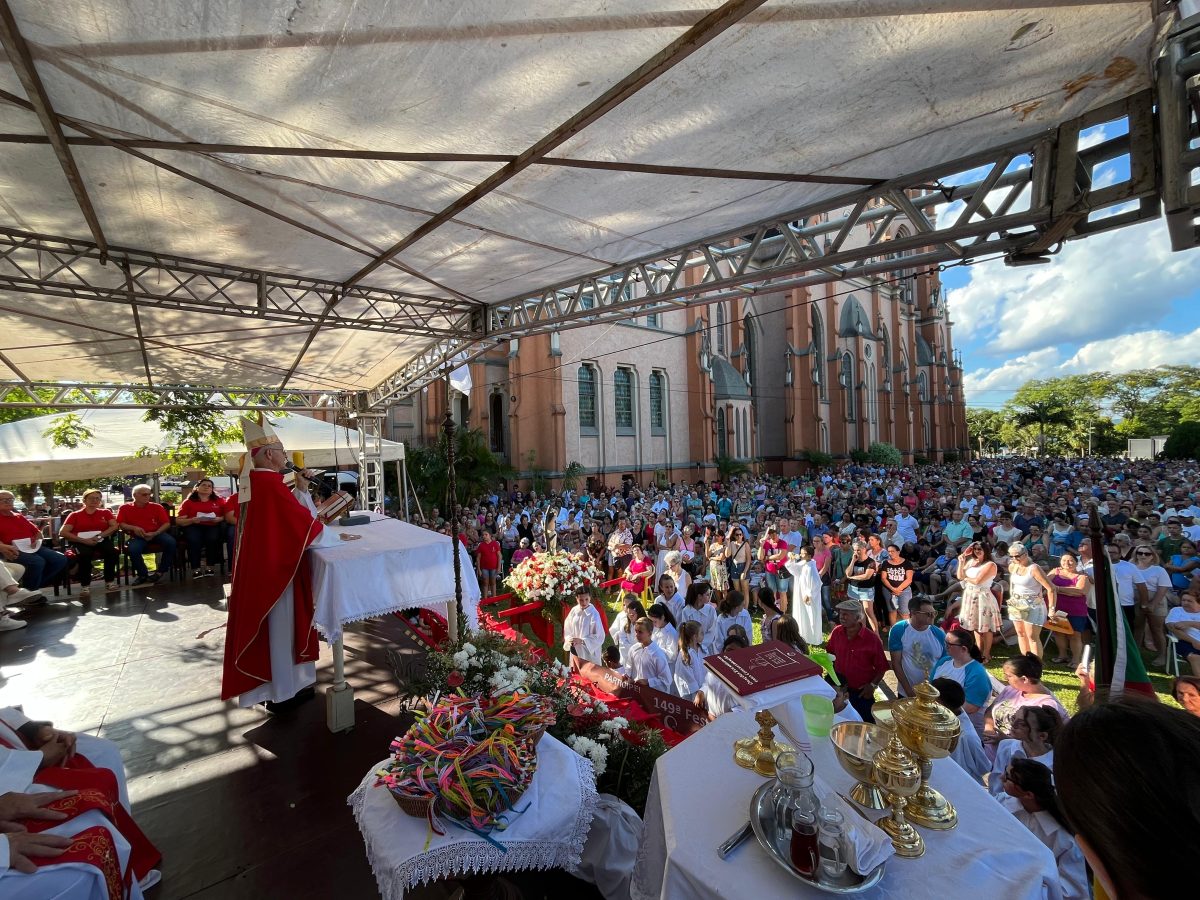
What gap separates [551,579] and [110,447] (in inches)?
513

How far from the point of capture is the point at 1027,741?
3.65 metres

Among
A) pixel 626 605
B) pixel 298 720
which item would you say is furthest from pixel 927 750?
pixel 626 605

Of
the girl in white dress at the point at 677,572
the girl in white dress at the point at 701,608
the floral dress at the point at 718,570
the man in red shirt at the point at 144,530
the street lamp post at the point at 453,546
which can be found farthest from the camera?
the floral dress at the point at 718,570

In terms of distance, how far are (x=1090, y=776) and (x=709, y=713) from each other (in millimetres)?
3751

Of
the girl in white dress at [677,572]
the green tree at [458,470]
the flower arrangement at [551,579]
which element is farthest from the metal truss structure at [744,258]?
the green tree at [458,470]

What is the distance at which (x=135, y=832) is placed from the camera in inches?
113

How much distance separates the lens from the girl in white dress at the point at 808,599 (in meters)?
8.23

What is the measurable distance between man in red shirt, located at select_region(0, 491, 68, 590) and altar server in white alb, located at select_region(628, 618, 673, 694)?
919 cm

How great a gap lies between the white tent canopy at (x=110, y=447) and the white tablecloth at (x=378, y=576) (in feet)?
24.5

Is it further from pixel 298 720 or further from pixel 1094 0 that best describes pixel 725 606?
pixel 1094 0

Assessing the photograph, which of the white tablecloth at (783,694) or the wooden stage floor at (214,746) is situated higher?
the white tablecloth at (783,694)

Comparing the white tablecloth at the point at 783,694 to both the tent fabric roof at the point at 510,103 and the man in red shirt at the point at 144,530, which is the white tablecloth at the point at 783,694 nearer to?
the tent fabric roof at the point at 510,103

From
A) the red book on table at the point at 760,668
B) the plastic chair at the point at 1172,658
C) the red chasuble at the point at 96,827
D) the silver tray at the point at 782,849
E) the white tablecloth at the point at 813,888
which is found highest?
the red book on table at the point at 760,668

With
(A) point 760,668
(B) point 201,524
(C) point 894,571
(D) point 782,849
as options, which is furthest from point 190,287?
(C) point 894,571
